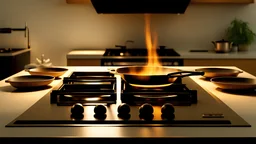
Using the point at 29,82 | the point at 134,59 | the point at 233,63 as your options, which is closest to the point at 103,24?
the point at 134,59

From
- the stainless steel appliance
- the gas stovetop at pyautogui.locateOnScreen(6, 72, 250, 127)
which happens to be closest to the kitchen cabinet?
the stainless steel appliance

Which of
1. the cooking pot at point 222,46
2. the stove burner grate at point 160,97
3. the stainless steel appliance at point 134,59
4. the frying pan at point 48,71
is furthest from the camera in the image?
the cooking pot at point 222,46

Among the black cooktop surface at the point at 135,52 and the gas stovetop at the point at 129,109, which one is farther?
the black cooktop surface at the point at 135,52

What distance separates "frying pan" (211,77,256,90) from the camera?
1.98 m

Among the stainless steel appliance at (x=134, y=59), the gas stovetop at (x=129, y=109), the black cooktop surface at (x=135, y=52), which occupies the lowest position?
the gas stovetop at (x=129, y=109)

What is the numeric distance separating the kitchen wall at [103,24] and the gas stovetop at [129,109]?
285 cm

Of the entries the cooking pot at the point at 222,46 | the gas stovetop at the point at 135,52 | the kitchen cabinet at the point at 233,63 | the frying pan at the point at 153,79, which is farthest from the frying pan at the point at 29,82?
the cooking pot at the point at 222,46

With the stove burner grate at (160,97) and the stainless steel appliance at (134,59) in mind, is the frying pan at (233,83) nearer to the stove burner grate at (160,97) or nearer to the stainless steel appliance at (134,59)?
the stove burner grate at (160,97)

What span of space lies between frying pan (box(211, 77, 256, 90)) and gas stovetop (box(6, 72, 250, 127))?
117 millimetres

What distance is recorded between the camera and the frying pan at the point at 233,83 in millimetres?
1981

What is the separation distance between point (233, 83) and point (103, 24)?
2865 mm

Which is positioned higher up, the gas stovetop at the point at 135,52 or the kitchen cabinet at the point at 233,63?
the gas stovetop at the point at 135,52

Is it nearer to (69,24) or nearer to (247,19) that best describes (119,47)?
(69,24)

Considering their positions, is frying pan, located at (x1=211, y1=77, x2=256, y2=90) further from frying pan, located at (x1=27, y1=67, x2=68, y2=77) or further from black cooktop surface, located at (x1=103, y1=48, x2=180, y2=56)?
black cooktop surface, located at (x1=103, y1=48, x2=180, y2=56)
